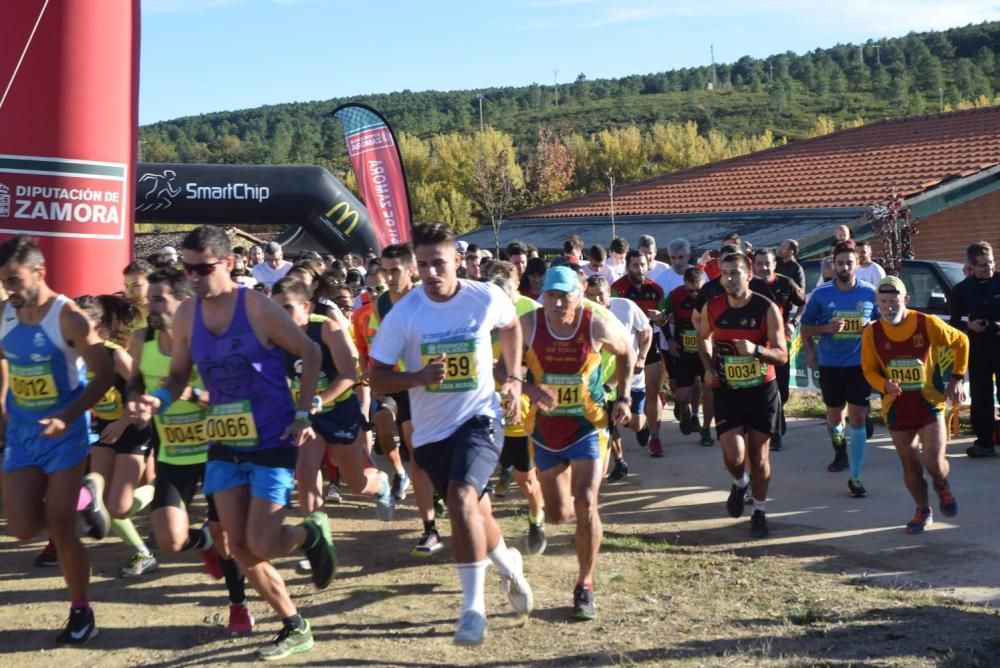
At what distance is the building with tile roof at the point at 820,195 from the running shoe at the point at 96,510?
47.7 ft

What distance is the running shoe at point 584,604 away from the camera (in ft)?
19.8

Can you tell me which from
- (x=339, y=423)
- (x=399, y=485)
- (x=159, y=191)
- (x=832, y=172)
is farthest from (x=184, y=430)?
(x=832, y=172)

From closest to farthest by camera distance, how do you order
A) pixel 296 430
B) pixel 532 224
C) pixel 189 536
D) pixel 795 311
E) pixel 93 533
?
pixel 296 430 → pixel 189 536 → pixel 93 533 → pixel 795 311 → pixel 532 224

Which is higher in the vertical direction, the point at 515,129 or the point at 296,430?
the point at 515,129

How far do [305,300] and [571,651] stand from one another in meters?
2.88

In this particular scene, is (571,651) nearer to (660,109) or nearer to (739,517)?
(739,517)

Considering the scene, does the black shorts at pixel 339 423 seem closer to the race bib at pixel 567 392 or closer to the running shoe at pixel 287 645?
the race bib at pixel 567 392

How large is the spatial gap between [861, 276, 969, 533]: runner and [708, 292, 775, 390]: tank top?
0.80 meters

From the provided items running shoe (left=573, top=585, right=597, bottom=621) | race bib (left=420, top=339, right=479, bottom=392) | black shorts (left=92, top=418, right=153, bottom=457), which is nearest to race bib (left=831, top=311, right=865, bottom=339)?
running shoe (left=573, top=585, right=597, bottom=621)

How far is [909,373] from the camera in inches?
311

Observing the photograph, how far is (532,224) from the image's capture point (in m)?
29.7

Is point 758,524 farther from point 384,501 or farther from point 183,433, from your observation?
point 183,433

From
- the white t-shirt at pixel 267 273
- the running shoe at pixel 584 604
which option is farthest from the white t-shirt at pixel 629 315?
the white t-shirt at pixel 267 273

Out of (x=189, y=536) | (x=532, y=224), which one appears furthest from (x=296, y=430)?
(x=532, y=224)
